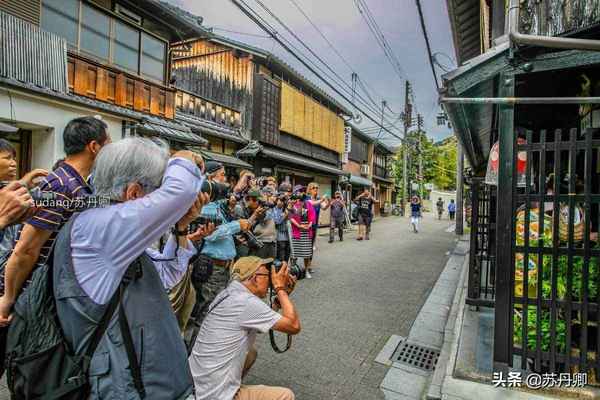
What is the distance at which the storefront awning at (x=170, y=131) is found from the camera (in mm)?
9195

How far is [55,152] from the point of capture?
763 cm

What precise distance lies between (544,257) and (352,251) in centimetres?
825

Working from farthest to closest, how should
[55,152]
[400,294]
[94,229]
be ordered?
[55,152] → [400,294] → [94,229]

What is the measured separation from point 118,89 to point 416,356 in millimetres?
8958

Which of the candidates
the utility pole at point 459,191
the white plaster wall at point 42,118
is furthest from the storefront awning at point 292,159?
the white plaster wall at point 42,118

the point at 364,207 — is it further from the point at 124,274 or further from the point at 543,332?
the point at 124,274

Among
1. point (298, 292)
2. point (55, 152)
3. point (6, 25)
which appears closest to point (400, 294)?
point (298, 292)

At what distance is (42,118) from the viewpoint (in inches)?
286

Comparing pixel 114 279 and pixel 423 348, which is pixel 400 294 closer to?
pixel 423 348

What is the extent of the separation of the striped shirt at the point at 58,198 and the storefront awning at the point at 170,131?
7.60 m

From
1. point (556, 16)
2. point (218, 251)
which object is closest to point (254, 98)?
point (218, 251)

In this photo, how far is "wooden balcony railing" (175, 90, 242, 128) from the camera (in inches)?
468

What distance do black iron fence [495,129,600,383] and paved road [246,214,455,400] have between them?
1494 millimetres

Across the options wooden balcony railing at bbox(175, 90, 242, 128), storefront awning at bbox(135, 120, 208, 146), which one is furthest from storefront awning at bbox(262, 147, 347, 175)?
storefront awning at bbox(135, 120, 208, 146)
